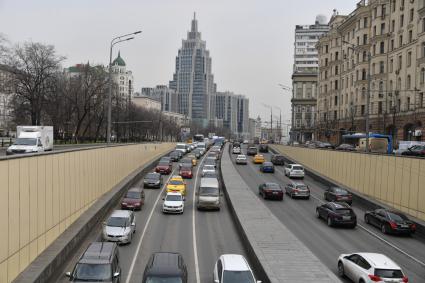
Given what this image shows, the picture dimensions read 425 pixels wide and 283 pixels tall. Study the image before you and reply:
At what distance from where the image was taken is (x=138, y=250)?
21.7 metres

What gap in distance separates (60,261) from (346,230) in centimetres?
1619

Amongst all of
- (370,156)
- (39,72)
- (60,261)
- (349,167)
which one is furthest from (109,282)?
(39,72)

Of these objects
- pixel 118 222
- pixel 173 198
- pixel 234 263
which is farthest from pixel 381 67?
pixel 234 263

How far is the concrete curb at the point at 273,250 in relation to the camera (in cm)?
1641

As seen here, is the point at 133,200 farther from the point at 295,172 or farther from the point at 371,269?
the point at 295,172

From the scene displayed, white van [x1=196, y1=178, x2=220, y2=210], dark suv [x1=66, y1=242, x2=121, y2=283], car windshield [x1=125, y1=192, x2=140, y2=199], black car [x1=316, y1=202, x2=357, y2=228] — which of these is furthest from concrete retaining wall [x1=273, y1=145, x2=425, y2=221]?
dark suv [x1=66, y1=242, x2=121, y2=283]

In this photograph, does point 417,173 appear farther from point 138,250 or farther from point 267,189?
point 138,250

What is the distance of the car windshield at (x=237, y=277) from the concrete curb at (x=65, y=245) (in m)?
5.97

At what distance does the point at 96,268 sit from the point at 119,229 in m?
A: 7.47

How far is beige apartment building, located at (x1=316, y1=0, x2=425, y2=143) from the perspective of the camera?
184 feet

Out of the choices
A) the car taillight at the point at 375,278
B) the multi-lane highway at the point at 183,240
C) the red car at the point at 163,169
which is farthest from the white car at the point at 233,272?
the red car at the point at 163,169

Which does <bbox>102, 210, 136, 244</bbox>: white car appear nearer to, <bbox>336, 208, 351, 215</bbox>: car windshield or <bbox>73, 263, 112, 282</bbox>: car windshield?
<bbox>73, 263, 112, 282</bbox>: car windshield

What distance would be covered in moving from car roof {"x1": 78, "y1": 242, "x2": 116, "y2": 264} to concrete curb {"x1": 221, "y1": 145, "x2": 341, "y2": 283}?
215 inches

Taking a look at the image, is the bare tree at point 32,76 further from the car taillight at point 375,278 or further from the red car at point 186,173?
the car taillight at point 375,278
